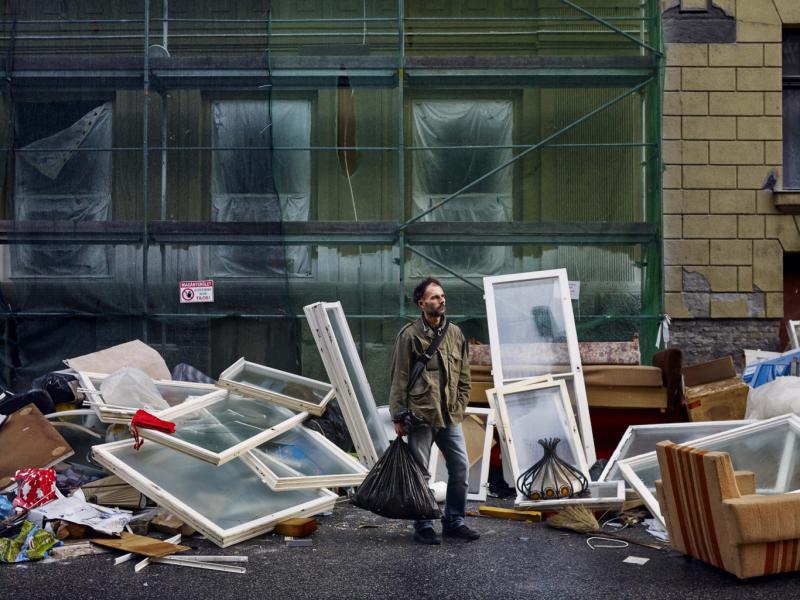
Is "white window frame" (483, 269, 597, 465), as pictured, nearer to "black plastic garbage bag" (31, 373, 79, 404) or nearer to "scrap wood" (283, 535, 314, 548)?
"scrap wood" (283, 535, 314, 548)

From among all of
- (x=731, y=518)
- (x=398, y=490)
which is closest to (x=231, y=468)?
(x=398, y=490)

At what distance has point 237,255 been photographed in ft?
37.9

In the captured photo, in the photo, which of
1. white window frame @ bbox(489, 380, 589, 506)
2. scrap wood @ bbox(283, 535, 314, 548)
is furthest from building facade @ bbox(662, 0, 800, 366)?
scrap wood @ bbox(283, 535, 314, 548)

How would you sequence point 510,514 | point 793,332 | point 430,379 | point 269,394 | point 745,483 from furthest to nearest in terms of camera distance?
point 793,332 < point 269,394 < point 510,514 < point 430,379 < point 745,483

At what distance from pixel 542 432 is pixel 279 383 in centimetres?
236

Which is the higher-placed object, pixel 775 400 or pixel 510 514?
pixel 775 400

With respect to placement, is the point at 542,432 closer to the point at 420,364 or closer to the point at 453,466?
the point at 453,466

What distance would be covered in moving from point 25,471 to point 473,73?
23.7ft

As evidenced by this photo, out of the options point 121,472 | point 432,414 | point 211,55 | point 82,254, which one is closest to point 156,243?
point 82,254

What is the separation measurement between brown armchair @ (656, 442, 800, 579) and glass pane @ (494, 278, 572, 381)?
360 centimetres

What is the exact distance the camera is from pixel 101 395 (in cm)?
830

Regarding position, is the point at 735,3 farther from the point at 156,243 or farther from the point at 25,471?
the point at 25,471

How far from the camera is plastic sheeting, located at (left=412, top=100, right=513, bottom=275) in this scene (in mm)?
11938

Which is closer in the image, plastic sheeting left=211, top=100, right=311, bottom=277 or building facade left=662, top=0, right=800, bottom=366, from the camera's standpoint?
plastic sheeting left=211, top=100, right=311, bottom=277
